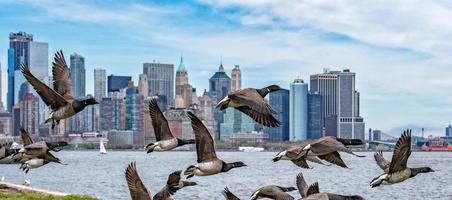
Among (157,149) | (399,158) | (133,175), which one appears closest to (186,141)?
(157,149)

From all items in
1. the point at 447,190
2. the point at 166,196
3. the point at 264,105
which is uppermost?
the point at 264,105

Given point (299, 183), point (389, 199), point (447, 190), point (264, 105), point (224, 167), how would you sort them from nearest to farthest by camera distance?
point (264, 105)
point (224, 167)
point (299, 183)
point (389, 199)
point (447, 190)

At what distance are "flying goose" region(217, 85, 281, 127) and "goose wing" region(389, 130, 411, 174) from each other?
2.50 m

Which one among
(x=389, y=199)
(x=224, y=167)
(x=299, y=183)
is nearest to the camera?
Answer: (x=224, y=167)

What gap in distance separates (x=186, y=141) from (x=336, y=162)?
2.67 metres

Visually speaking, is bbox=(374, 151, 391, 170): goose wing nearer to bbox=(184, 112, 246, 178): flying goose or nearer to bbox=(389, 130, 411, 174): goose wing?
bbox=(389, 130, 411, 174): goose wing

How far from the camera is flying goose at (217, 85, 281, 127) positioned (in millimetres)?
15734

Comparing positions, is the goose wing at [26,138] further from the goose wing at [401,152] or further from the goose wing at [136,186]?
the goose wing at [401,152]

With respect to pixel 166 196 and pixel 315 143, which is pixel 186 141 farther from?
pixel 315 143

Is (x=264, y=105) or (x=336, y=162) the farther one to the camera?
(x=336, y=162)

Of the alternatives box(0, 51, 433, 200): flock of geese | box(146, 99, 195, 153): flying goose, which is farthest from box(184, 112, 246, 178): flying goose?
box(146, 99, 195, 153): flying goose

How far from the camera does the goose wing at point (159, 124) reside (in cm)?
1819

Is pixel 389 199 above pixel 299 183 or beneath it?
beneath

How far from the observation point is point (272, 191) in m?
17.3
